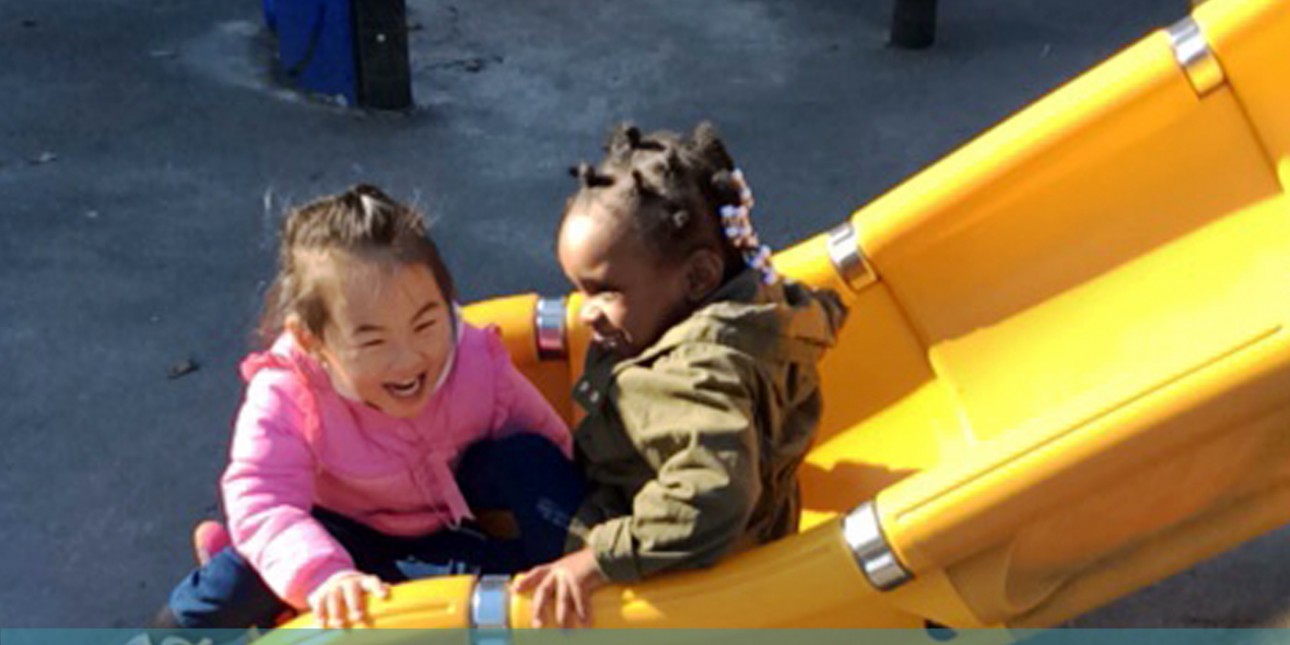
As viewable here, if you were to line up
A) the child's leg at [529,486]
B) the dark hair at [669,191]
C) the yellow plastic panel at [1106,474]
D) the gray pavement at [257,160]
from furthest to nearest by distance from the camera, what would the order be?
1. the gray pavement at [257,160]
2. the child's leg at [529,486]
3. the dark hair at [669,191]
4. the yellow plastic panel at [1106,474]

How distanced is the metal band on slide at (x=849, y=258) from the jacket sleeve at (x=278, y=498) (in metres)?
0.89

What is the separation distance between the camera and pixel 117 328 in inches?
141

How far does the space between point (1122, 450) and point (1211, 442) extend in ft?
0.45

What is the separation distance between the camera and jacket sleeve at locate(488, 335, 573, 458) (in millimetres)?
2465

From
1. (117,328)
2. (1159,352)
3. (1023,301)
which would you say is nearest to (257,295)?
(117,328)

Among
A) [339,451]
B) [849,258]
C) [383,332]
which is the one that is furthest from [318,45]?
[383,332]

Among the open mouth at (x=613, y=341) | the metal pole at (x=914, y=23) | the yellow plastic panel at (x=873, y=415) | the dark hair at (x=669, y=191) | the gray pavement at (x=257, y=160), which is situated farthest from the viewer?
the metal pole at (x=914, y=23)

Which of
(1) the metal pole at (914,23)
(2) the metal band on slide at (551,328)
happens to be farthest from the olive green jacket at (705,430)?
(1) the metal pole at (914,23)

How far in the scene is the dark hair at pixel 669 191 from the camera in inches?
84.7

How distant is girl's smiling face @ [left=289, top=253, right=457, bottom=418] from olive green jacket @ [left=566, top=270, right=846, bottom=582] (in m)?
0.21

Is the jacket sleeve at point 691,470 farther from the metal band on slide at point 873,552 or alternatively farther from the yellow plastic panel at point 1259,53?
the yellow plastic panel at point 1259,53

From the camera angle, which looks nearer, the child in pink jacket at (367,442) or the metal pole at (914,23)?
the child in pink jacket at (367,442)

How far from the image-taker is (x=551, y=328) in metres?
2.69

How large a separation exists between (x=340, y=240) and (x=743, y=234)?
1.61 ft
